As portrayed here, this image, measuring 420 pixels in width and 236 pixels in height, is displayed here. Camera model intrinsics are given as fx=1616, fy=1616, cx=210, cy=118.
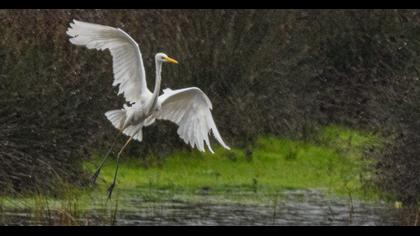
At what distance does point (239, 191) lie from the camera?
19.3m

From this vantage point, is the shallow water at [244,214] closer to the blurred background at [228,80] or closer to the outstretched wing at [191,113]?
the blurred background at [228,80]

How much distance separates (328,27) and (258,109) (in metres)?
3.29

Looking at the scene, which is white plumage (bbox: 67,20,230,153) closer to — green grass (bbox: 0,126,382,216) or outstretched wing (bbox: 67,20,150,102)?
outstretched wing (bbox: 67,20,150,102)

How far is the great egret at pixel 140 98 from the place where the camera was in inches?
653

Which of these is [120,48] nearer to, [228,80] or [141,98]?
[141,98]

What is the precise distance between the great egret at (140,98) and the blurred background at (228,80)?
2.47 ft

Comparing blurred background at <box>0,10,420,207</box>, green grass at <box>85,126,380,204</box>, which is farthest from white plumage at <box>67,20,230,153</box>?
green grass at <box>85,126,380,204</box>

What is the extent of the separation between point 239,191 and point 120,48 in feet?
10.6

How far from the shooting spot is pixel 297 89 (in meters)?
22.4

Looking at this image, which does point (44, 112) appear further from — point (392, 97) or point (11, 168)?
point (392, 97)

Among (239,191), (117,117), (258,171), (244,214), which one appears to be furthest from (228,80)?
(117,117)

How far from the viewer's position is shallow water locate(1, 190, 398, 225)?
16859 mm

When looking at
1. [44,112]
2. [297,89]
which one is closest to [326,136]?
[297,89]

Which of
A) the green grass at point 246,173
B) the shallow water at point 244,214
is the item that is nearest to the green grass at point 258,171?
the green grass at point 246,173
